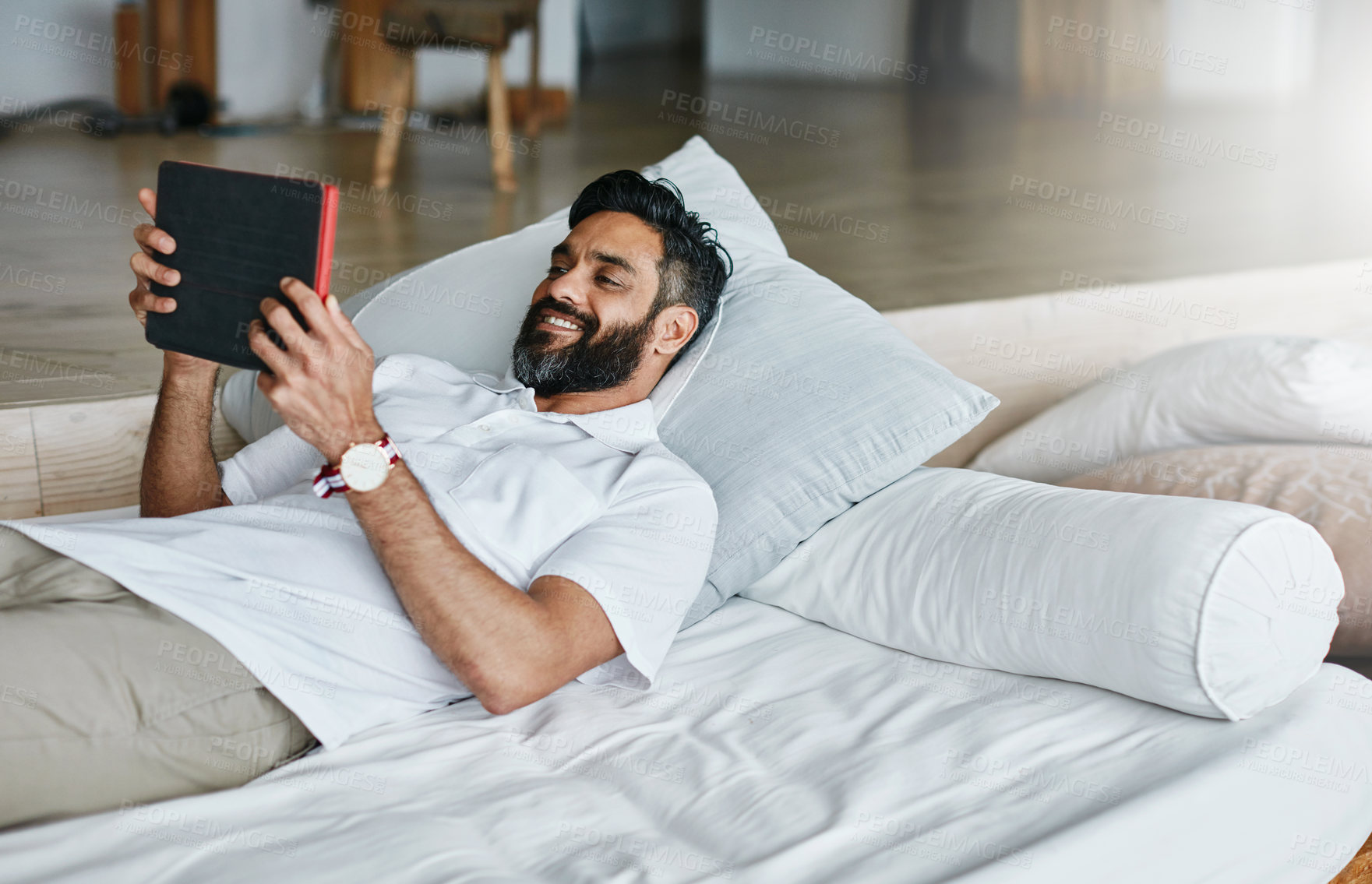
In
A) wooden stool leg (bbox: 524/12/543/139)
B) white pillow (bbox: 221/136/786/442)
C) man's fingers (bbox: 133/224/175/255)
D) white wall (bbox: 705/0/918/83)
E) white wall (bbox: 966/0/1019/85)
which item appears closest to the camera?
man's fingers (bbox: 133/224/175/255)

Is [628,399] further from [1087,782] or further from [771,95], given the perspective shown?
[771,95]

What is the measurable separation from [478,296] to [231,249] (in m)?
0.76

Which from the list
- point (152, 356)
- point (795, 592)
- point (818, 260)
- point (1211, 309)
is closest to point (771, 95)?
point (818, 260)

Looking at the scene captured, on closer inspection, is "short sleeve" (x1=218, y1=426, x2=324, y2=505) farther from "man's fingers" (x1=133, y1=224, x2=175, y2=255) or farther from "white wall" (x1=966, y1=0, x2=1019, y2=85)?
"white wall" (x1=966, y1=0, x2=1019, y2=85)

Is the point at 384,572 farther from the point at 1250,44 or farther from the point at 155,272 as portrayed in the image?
the point at 1250,44

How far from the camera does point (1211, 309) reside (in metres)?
2.50

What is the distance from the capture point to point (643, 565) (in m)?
1.23

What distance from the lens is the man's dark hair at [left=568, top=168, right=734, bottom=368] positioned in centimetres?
162

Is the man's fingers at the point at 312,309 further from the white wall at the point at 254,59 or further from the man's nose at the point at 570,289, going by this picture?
the white wall at the point at 254,59

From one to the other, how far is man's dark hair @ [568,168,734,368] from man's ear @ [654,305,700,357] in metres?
0.01

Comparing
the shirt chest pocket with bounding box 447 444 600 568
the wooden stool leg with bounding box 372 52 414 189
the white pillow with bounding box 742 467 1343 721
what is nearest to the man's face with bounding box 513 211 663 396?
the shirt chest pocket with bounding box 447 444 600 568

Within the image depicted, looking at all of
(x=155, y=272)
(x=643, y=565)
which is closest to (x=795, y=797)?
(x=643, y=565)

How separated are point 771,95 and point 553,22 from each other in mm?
1409

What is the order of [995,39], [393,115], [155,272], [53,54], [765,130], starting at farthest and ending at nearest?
1. [995,39]
2. [765,130]
3. [53,54]
4. [393,115]
5. [155,272]
